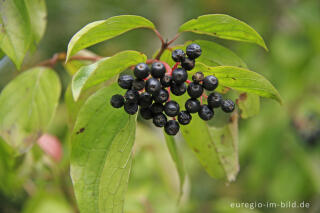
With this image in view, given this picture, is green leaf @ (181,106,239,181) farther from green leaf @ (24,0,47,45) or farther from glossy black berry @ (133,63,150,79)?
green leaf @ (24,0,47,45)

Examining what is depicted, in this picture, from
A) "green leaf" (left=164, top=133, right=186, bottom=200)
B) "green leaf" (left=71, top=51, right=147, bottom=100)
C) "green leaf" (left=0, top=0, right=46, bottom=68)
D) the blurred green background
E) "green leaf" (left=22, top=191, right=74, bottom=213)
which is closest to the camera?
"green leaf" (left=71, top=51, right=147, bottom=100)

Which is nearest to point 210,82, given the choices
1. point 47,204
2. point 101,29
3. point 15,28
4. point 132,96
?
point 132,96

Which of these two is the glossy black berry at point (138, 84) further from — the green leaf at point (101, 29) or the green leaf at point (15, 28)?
the green leaf at point (15, 28)

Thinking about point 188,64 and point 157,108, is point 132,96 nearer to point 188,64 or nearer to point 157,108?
point 157,108

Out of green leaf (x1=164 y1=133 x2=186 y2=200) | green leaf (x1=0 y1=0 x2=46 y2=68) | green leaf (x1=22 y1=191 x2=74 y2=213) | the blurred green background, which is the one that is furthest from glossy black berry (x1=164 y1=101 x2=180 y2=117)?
green leaf (x1=22 y1=191 x2=74 y2=213)

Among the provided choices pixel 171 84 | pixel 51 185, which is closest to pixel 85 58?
pixel 171 84

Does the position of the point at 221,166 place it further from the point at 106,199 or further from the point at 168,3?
the point at 168,3

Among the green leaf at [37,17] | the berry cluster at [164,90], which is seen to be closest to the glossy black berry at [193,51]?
the berry cluster at [164,90]
